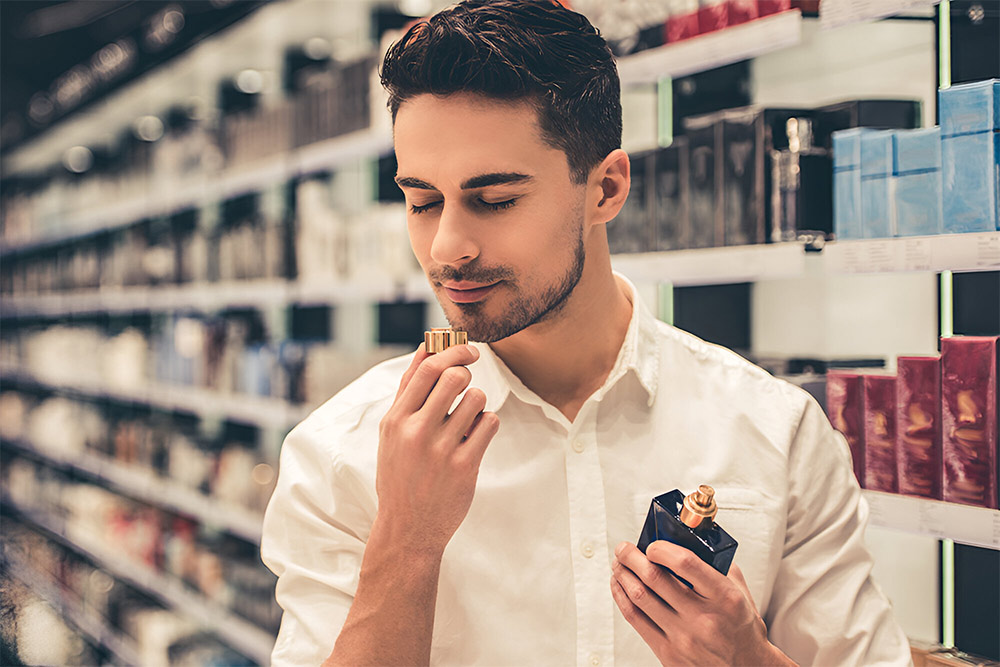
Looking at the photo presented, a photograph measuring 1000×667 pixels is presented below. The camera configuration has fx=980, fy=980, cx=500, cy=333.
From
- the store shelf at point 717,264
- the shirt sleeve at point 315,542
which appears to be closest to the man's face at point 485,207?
the shirt sleeve at point 315,542

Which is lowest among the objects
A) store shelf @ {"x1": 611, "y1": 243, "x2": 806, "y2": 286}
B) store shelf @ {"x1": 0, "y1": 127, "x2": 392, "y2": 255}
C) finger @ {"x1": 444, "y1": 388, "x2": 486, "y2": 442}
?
finger @ {"x1": 444, "y1": 388, "x2": 486, "y2": 442}

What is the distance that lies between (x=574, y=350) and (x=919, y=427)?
2.21ft

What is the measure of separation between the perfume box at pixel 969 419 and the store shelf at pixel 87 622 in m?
4.12

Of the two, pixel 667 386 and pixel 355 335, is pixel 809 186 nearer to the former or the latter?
pixel 667 386

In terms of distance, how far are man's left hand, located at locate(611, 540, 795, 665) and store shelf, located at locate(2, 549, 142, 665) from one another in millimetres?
4105

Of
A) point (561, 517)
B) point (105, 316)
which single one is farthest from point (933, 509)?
point (105, 316)

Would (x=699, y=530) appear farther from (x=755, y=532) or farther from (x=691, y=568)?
(x=755, y=532)

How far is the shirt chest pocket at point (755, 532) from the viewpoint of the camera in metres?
1.38

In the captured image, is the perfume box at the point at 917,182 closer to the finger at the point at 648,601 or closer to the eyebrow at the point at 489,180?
the eyebrow at the point at 489,180

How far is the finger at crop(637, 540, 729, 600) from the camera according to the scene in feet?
3.54

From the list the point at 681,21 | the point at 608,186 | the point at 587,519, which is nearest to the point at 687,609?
the point at 587,519

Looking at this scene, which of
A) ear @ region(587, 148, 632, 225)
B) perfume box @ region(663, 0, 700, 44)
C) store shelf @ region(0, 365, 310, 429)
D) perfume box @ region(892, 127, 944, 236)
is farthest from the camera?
store shelf @ region(0, 365, 310, 429)

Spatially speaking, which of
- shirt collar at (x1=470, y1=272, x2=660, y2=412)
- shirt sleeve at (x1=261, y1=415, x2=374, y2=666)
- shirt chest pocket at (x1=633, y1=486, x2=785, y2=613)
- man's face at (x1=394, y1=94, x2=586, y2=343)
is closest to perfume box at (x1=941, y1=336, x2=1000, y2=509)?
shirt chest pocket at (x1=633, y1=486, x2=785, y2=613)

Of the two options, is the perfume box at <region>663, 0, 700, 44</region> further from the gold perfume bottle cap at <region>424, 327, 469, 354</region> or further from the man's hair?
the gold perfume bottle cap at <region>424, 327, 469, 354</region>
